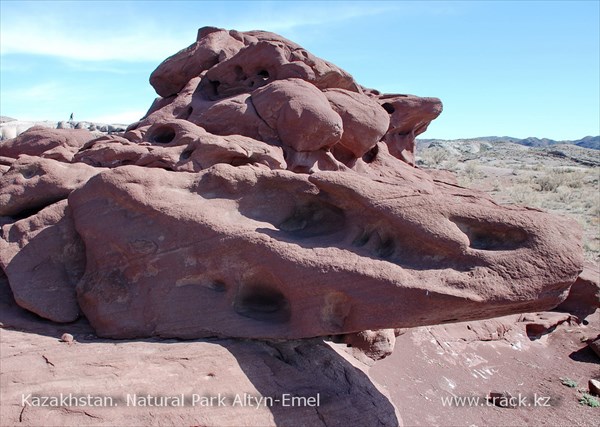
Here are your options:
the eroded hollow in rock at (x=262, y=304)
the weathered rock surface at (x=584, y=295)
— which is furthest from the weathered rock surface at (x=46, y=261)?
the weathered rock surface at (x=584, y=295)

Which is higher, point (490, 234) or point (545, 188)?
point (490, 234)

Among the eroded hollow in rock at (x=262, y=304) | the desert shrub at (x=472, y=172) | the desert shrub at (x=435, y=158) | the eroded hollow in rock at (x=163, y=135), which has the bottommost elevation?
the eroded hollow in rock at (x=262, y=304)

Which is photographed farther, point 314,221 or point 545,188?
point 545,188

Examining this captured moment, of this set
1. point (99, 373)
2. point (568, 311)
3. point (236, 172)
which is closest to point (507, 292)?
point (236, 172)

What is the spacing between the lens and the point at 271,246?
4.46 metres

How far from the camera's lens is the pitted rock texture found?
4.06 metres

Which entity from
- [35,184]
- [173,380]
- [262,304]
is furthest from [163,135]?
[173,380]

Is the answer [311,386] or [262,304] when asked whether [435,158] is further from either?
[311,386]

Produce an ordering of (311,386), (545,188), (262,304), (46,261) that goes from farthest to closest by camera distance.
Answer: (545,188)
(46,261)
(262,304)
(311,386)

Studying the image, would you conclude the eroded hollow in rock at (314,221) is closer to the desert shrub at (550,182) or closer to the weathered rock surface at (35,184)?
the weathered rock surface at (35,184)

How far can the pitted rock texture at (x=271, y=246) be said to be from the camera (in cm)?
406

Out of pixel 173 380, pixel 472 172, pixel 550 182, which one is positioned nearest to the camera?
pixel 173 380

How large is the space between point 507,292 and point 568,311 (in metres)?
6.61

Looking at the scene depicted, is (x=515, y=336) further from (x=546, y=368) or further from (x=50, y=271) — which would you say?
(x=50, y=271)
